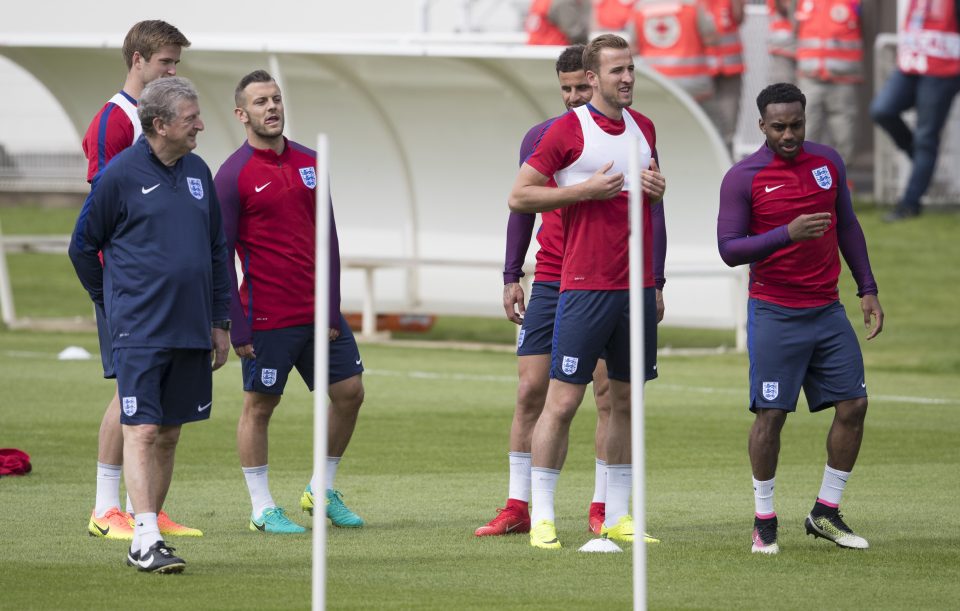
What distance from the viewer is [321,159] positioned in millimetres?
6059

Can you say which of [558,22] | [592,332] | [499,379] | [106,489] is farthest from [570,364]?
[558,22]

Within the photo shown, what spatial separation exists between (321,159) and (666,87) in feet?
39.2

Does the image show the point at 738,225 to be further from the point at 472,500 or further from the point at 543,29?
the point at 543,29

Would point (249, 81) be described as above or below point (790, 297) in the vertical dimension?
above

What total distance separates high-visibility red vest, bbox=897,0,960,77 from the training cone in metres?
13.5

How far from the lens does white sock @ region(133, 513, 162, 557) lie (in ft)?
25.5

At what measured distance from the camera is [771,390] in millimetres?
8508

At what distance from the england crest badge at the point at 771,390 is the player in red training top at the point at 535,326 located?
923mm

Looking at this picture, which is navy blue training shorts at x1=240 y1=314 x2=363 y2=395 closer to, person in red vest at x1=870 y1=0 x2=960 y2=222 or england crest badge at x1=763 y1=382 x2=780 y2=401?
england crest badge at x1=763 y1=382 x2=780 y2=401

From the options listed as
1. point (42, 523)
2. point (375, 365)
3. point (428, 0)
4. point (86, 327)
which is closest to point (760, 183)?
point (42, 523)

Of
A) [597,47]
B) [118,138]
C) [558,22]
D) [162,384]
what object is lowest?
[162,384]

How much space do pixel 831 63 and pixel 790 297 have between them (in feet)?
46.1

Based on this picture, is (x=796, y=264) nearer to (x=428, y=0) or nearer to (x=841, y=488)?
(x=841, y=488)

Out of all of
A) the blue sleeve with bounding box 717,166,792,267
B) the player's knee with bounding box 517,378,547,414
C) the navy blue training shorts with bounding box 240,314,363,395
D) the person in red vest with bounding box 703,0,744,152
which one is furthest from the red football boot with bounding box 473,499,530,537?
the person in red vest with bounding box 703,0,744,152
